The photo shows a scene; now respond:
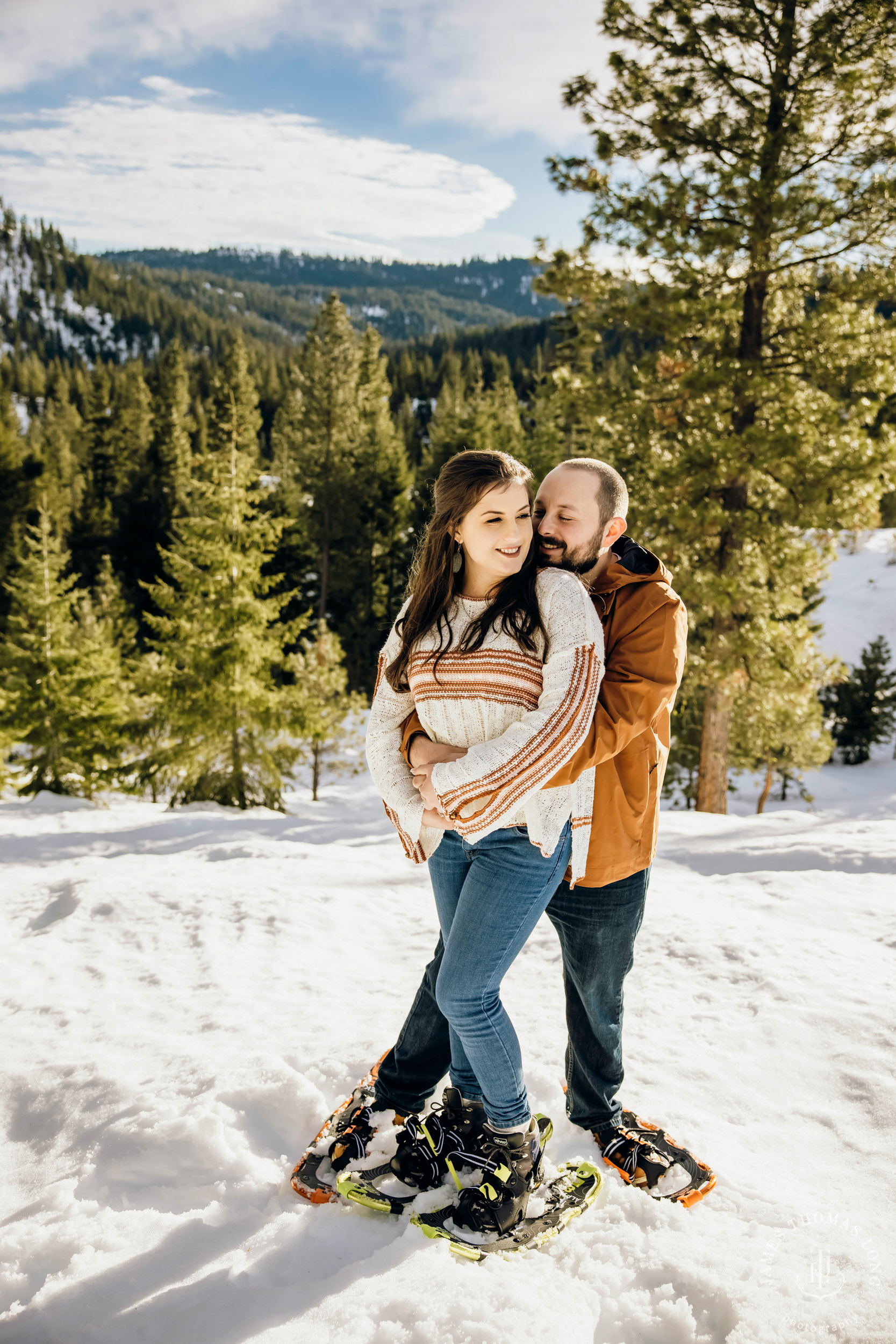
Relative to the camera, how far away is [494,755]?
79.5 inches

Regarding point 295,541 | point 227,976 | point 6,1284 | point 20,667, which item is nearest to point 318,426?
point 295,541

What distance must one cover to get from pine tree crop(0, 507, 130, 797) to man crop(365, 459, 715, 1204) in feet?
49.2

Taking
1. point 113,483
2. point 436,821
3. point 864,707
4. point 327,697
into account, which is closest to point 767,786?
point 864,707

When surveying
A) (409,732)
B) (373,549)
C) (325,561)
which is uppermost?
(373,549)

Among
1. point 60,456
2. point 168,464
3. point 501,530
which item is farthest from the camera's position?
point 60,456

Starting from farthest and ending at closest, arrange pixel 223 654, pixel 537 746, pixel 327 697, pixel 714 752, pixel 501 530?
pixel 327 697 → pixel 223 654 → pixel 714 752 → pixel 501 530 → pixel 537 746

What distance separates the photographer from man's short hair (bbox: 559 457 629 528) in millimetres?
2244

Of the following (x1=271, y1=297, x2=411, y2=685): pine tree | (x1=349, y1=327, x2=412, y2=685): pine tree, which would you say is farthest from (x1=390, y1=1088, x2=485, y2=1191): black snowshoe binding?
(x1=349, y1=327, x2=412, y2=685): pine tree

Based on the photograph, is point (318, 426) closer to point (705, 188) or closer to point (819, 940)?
point (705, 188)

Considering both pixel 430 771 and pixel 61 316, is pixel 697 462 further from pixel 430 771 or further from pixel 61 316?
pixel 61 316

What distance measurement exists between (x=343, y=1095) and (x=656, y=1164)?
1176mm

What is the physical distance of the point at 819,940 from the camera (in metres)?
4.28

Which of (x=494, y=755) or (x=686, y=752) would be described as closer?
(x=494, y=755)

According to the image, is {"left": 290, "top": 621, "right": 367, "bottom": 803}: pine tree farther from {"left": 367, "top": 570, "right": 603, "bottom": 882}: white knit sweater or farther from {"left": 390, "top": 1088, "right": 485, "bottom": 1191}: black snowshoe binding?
{"left": 367, "top": 570, "right": 603, "bottom": 882}: white knit sweater
